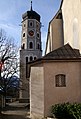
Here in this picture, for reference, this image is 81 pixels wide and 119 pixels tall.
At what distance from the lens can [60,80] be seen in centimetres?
1669

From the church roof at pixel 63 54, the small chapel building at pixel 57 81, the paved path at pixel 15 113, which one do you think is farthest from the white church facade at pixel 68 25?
the paved path at pixel 15 113

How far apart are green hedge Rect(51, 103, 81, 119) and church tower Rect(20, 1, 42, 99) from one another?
1433 inches

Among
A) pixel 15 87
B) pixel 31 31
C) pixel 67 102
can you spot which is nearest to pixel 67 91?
pixel 67 102

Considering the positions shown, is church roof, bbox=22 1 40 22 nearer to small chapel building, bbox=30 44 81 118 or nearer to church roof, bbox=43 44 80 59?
church roof, bbox=43 44 80 59

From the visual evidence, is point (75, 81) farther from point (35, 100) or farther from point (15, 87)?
point (15, 87)

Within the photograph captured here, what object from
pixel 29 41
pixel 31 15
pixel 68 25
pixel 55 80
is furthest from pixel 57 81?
pixel 31 15

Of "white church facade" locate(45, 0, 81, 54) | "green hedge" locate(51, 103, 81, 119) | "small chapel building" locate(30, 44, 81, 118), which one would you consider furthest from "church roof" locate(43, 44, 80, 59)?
"green hedge" locate(51, 103, 81, 119)

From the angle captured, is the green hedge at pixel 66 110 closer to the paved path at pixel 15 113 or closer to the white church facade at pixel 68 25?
the paved path at pixel 15 113

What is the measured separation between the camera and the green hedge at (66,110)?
14508mm

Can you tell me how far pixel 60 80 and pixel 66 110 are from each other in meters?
2.37

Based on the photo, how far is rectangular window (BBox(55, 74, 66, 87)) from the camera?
16.6 m

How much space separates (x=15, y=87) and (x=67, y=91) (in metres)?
27.6

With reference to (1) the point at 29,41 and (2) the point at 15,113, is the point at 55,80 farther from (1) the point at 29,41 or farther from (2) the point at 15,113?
(1) the point at 29,41

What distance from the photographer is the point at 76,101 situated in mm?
16391
